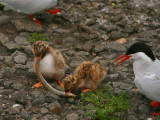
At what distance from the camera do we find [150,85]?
5051 mm

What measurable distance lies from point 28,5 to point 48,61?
1.74 m

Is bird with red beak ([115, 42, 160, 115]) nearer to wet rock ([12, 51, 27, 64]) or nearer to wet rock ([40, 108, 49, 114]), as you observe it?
wet rock ([40, 108, 49, 114])

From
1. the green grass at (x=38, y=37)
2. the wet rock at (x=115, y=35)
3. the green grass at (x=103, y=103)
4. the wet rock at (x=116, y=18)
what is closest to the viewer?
the green grass at (x=103, y=103)

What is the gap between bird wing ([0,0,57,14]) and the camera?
695cm

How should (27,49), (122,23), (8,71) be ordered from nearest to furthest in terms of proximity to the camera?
(8,71), (27,49), (122,23)

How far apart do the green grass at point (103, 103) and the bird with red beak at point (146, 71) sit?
33cm

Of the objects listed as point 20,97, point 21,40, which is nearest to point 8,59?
point 21,40

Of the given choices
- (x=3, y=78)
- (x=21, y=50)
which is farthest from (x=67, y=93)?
(x=21, y=50)

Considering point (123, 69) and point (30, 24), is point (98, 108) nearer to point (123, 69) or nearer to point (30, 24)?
point (123, 69)

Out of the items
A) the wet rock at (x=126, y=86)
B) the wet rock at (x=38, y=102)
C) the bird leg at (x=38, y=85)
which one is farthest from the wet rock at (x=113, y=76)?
the wet rock at (x=38, y=102)

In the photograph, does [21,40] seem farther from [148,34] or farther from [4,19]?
[148,34]

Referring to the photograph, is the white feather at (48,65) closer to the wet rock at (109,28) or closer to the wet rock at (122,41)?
the wet rock at (122,41)

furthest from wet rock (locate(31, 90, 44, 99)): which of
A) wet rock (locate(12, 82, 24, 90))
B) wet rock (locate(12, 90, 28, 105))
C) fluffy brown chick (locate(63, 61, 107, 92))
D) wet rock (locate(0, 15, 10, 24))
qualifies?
wet rock (locate(0, 15, 10, 24))

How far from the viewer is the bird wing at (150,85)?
5.01 meters
